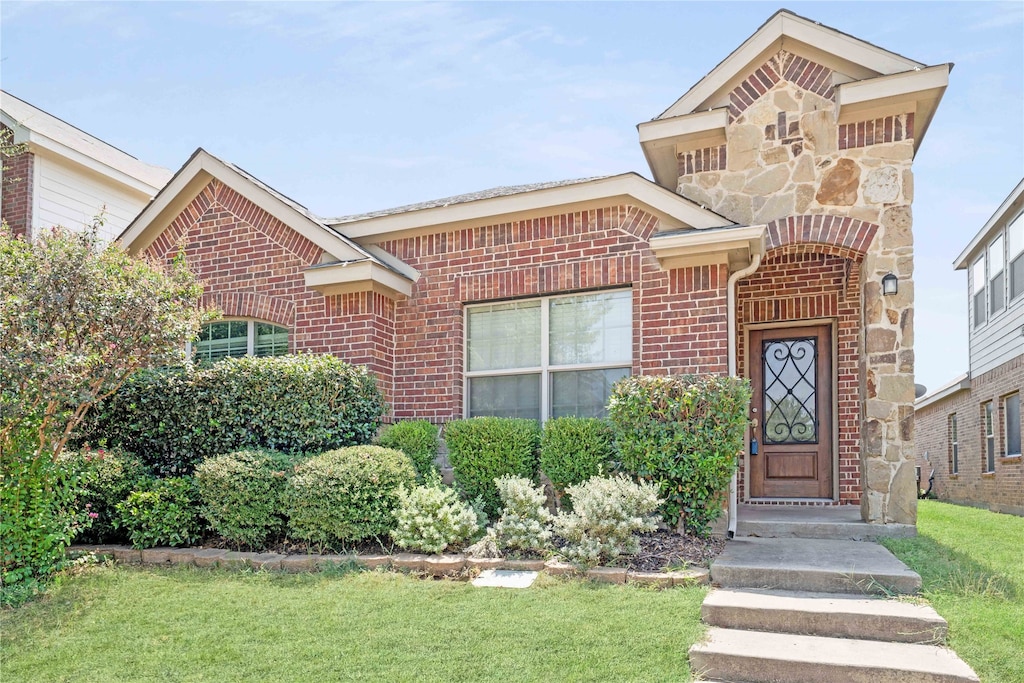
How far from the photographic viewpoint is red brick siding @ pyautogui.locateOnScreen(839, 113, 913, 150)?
7.88 metres

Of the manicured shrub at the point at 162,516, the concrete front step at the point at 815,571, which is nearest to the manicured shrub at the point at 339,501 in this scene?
the manicured shrub at the point at 162,516

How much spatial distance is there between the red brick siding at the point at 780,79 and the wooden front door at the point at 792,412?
9.15 ft

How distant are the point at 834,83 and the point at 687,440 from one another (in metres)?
4.46

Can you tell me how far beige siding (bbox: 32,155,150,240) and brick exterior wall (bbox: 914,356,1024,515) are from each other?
16.1 meters

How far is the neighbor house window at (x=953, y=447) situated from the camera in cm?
1780

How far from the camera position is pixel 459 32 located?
7.87 meters

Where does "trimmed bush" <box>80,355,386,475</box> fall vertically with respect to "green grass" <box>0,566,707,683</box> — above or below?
above

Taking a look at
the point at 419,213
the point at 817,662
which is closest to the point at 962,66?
the point at 419,213

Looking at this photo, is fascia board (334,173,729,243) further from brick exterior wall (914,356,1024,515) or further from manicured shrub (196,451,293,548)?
brick exterior wall (914,356,1024,515)

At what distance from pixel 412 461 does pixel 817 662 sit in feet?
14.3

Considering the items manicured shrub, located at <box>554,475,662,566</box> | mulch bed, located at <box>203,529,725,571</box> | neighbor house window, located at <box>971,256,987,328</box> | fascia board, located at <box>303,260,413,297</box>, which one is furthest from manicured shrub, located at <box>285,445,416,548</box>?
neighbor house window, located at <box>971,256,987,328</box>

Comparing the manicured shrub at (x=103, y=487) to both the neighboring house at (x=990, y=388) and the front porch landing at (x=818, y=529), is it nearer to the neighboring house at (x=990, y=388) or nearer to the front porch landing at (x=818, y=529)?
the front porch landing at (x=818, y=529)

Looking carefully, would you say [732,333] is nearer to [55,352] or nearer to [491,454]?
[491,454]

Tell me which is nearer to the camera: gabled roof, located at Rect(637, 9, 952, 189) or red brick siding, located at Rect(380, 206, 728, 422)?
red brick siding, located at Rect(380, 206, 728, 422)
